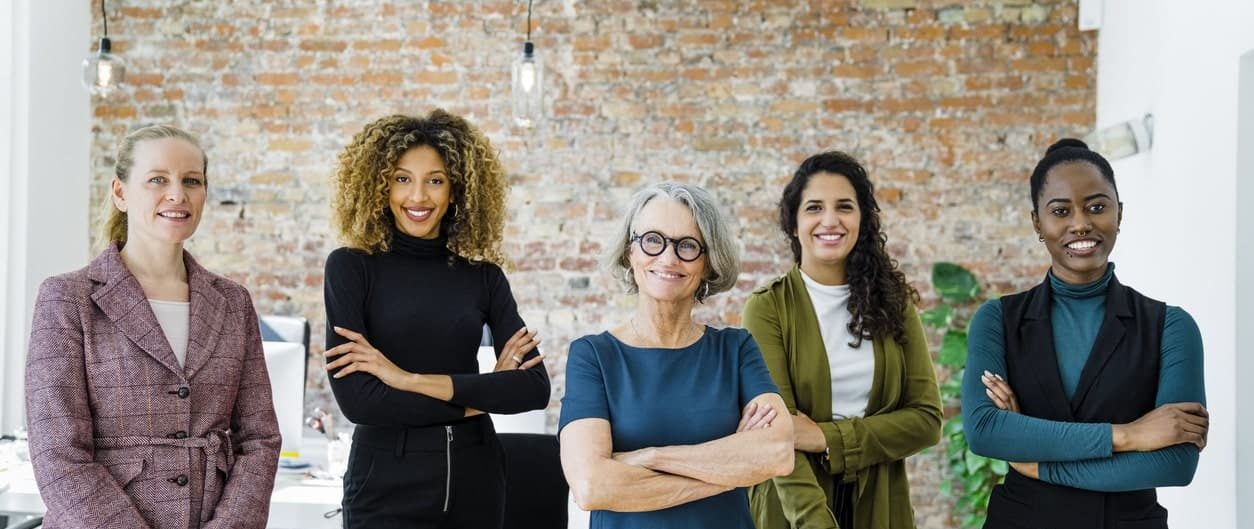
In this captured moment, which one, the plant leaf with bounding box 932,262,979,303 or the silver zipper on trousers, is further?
the plant leaf with bounding box 932,262,979,303

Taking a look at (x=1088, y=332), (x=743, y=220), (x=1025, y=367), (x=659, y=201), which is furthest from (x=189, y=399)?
(x=743, y=220)

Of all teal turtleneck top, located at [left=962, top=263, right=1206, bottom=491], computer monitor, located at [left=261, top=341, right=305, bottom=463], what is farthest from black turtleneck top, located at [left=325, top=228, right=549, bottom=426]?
teal turtleneck top, located at [left=962, top=263, right=1206, bottom=491]

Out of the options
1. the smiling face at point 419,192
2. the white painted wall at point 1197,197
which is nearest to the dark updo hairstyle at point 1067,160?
the white painted wall at point 1197,197

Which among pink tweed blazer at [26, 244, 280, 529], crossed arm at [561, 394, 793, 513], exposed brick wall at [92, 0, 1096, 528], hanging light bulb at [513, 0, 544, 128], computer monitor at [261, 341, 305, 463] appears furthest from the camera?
exposed brick wall at [92, 0, 1096, 528]

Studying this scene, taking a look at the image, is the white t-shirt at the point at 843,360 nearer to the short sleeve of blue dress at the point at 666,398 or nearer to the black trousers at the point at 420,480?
the short sleeve of blue dress at the point at 666,398

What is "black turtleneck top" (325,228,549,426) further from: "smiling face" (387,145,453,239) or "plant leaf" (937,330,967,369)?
"plant leaf" (937,330,967,369)

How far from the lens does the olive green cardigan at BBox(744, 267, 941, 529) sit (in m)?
2.50

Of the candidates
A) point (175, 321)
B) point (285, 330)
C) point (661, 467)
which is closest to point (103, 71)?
point (285, 330)

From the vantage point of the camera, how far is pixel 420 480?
2416mm

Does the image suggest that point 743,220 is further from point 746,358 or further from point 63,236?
point 63,236

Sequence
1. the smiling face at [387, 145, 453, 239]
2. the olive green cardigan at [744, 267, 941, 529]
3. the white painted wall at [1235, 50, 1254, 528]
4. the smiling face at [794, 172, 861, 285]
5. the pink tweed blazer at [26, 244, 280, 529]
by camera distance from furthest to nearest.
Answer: the white painted wall at [1235, 50, 1254, 528] → the smiling face at [794, 172, 861, 285] → the smiling face at [387, 145, 453, 239] → the olive green cardigan at [744, 267, 941, 529] → the pink tweed blazer at [26, 244, 280, 529]

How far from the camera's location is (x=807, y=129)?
200 inches

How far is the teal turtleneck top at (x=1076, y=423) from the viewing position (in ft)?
7.35

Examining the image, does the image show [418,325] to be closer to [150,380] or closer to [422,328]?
[422,328]
